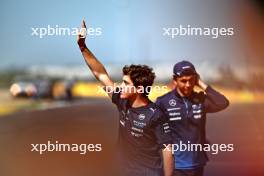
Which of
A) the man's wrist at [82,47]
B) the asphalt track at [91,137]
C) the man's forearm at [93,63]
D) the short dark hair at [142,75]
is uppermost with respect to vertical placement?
Answer: the man's wrist at [82,47]

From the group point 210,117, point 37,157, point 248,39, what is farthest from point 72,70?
point 248,39

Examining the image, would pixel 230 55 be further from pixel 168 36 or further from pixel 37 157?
pixel 37 157

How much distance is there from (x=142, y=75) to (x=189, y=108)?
0.25 meters

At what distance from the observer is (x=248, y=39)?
6.59 ft

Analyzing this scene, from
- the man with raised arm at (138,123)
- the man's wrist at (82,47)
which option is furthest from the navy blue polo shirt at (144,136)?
the man's wrist at (82,47)

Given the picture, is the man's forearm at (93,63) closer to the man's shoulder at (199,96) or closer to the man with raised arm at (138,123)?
the man with raised arm at (138,123)

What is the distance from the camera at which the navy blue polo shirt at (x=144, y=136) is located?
1925 mm

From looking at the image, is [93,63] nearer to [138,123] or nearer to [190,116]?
[138,123]

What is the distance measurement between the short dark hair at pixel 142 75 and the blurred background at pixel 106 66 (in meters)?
0.03

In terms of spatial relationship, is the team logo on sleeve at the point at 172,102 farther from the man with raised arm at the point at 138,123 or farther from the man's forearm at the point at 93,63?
the man's forearm at the point at 93,63

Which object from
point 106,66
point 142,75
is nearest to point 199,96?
point 142,75

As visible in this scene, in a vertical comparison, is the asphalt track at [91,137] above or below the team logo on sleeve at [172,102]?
below

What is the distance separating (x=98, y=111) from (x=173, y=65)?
15.3 inches

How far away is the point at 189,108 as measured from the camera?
1.97m
